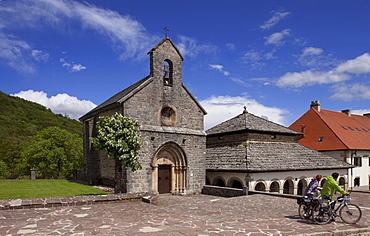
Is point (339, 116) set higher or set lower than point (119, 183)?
higher

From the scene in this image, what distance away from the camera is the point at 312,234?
896cm

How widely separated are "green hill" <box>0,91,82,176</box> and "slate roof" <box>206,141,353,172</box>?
3947 cm

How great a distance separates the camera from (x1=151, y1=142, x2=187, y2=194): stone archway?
21.8 meters

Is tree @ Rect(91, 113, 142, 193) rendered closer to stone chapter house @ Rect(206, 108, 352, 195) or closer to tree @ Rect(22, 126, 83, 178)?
stone chapter house @ Rect(206, 108, 352, 195)

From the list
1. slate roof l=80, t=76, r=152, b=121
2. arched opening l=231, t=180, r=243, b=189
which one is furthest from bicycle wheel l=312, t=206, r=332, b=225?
arched opening l=231, t=180, r=243, b=189

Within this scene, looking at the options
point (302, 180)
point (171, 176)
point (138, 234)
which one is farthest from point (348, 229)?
point (302, 180)

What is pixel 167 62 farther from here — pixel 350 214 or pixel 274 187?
pixel 350 214

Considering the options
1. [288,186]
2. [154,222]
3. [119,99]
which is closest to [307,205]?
[154,222]

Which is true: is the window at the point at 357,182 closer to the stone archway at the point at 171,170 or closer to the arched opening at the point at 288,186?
the arched opening at the point at 288,186

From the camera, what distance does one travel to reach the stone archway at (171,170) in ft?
71.4

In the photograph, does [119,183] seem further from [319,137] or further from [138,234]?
[319,137]

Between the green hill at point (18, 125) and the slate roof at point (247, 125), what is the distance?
126ft

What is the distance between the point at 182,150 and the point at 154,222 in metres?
12.1

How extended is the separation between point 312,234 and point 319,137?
30.8 meters
